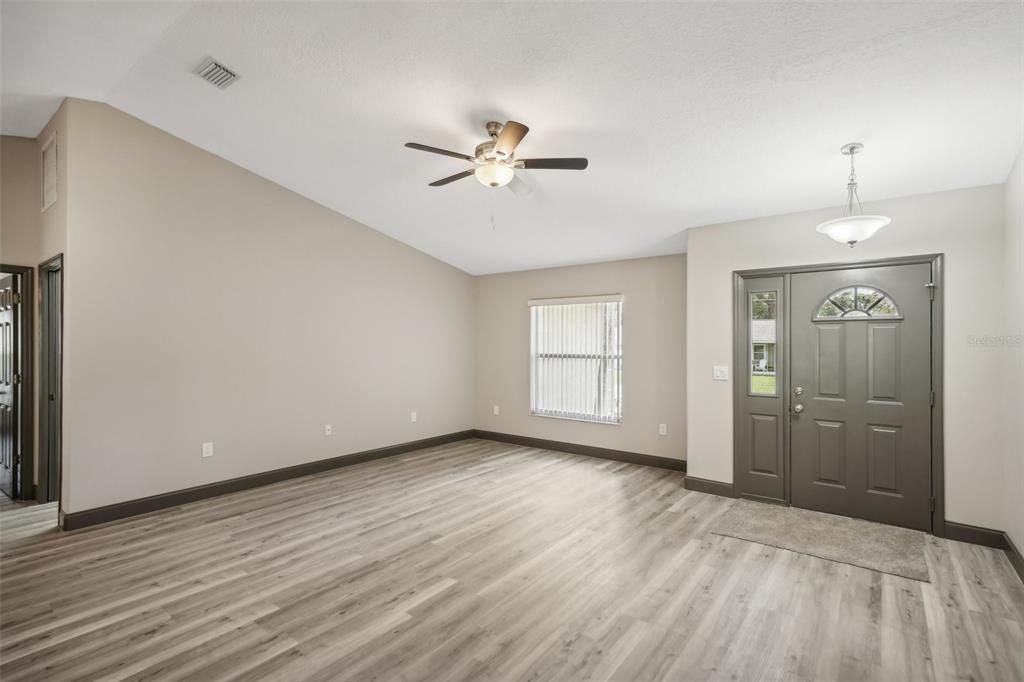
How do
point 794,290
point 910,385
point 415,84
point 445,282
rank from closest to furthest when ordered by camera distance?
1. point 415,84
2. point 910,385
3. point 794,290
4. point 445,282

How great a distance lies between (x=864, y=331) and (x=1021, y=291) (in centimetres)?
107

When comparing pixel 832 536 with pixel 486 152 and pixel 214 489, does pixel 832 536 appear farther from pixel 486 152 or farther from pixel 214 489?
pixel 214 489

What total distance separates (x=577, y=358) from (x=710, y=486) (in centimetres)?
243

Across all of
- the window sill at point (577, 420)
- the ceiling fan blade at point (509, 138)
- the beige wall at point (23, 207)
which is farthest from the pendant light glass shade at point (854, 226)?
the beige wall at point (23, 207)

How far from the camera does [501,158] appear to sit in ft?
10.8

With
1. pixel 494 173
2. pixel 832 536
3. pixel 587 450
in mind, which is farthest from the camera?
pixel 587 450

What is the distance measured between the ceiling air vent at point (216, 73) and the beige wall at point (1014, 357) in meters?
5.29

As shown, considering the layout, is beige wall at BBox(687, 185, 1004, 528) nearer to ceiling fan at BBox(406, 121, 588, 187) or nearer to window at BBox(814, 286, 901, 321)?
window at BBox(814, 286, 901, 321)

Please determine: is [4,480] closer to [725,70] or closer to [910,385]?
[725,70]

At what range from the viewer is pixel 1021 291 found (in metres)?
3.12

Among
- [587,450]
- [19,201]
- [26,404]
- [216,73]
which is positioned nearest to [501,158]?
[216,73]

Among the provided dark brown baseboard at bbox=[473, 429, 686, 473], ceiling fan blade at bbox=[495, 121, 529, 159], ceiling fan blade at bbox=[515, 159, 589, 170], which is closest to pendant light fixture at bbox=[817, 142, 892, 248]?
ceiling fan blade at bbox=[515, 159, 589, 170]

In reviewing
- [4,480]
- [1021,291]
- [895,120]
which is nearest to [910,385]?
[1021,291]

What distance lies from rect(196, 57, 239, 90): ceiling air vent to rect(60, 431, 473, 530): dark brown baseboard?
3448 millimetres
